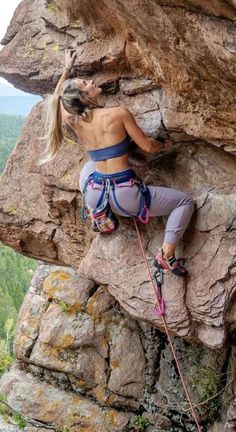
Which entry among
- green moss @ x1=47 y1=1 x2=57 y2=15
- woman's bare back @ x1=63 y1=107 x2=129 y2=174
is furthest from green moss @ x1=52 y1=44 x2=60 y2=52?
woman's bare back @ x1=63 y1=107 x2=129 y2=174

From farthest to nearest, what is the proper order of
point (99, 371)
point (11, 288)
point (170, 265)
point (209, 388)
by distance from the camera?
point (11, 288) < point (99, 371) < point (209, 388) < point (170, 265)

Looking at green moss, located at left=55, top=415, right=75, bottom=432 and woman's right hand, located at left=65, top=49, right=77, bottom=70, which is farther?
green moss, located at left=55, top=415, right=75, bottom=432

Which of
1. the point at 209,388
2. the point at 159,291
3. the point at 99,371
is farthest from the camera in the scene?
the point at 99,371

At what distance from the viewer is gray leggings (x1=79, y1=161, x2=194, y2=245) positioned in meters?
5.89

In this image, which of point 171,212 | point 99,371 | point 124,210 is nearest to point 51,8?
point 124,210

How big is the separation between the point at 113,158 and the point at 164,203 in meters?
0.86

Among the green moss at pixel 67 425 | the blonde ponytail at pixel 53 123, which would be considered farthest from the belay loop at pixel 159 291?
the green moss at pixel 67 425

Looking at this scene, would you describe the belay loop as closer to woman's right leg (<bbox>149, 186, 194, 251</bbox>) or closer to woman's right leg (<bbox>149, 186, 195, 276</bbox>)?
woman's right leg (<bbox>149, 186, 195, 276</bbox>)

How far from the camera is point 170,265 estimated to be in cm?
620

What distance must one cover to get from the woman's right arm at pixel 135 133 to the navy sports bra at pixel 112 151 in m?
0.14

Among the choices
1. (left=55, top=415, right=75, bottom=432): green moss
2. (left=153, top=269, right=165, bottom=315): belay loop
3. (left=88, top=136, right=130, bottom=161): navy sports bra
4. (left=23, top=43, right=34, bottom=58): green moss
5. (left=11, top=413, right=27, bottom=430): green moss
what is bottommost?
(left=55, top=415, right=75, bottom=432): green moss

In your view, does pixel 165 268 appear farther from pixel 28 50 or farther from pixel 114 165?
pixel 28 50

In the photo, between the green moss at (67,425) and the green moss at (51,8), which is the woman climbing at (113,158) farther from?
the green moss at (67,425)

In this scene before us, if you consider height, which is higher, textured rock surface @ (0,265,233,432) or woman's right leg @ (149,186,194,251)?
woman's right leg @ (149,186,194,251)
